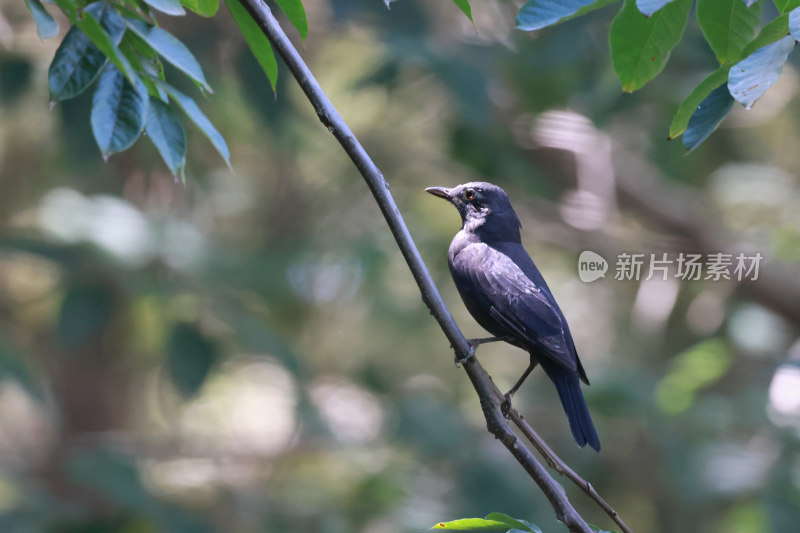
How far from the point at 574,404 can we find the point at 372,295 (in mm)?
5171

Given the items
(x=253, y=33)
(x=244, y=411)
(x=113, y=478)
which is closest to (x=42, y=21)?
(x=253, y=33)

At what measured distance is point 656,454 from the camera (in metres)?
7.59

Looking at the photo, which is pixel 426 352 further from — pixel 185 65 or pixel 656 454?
pixel 185 65

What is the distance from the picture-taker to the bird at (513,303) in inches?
98.5

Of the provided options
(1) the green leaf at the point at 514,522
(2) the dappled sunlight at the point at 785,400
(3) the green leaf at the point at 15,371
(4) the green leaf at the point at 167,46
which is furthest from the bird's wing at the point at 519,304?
(2) the dappled sunlight at the point at 785,400

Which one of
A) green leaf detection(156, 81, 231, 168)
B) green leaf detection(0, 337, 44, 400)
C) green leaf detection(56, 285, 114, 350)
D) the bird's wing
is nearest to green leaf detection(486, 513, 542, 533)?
the bird's wing

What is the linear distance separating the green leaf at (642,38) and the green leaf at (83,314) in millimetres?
3648

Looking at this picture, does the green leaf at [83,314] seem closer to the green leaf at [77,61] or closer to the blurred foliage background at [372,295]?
the blurred foliage background at [372,295]

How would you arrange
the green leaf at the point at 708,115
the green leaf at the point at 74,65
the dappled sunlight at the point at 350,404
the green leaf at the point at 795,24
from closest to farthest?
1. the green leaf at the point at 795,24
2. the green leaf at the point at 708,115
3. the green leaf at the point at 74,65
4. the dappled sunlight at the point at 350,404

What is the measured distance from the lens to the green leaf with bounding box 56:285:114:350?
15.6ft

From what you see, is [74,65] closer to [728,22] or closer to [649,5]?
[649,5]

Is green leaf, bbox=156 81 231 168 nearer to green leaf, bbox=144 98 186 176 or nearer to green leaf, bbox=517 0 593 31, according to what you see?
green leaf, bbox=144 98 186 176

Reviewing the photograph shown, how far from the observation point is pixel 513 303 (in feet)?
8.50

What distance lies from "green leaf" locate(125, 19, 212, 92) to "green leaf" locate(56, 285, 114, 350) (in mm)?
3208
